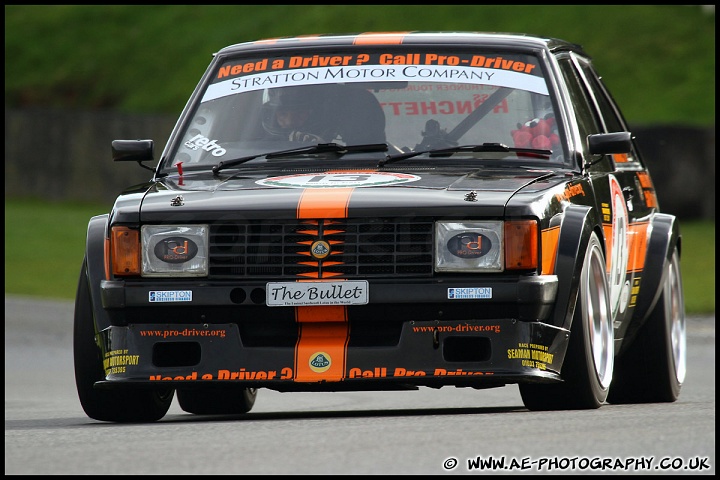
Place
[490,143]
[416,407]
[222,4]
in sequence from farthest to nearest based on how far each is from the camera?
[222,4] < [416,407] < [490,143]

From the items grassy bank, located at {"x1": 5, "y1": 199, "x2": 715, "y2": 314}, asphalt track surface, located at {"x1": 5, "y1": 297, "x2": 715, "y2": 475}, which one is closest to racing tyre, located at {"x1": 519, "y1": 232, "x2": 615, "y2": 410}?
asphalt track surface, located at {"x1": 5, "y1": 297, "x2": 715, "y2": 475}

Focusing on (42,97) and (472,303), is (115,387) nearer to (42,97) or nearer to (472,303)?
(472,303)

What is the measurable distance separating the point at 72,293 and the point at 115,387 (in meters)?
11.8

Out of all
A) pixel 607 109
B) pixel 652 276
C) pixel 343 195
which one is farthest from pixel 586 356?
pixel 607 109

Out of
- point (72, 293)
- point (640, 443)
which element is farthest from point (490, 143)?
point (72, 293)

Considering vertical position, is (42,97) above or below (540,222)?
above

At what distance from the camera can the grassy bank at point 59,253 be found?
1786cm

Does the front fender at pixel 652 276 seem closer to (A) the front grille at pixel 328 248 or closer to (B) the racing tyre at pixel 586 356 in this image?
(B) the racing tyre at pixel 586 356

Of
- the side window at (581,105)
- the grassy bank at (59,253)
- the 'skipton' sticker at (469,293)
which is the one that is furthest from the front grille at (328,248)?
the grassy bank at (59,253)

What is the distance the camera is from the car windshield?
7.27 metres

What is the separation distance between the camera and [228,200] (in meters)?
6.50

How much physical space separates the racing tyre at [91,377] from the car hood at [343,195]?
55 centimetres

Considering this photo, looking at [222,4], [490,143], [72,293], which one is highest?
[222,4]

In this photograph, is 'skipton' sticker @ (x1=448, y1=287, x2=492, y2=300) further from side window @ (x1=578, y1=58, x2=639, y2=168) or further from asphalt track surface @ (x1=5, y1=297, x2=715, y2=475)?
side window @ (x1=578, y1=58, x2=639, y2=168)
